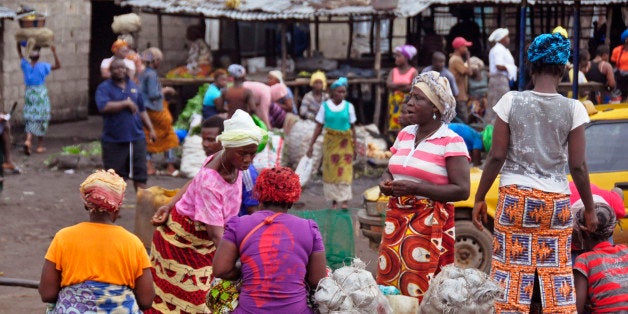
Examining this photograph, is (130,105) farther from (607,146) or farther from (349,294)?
(349,294)

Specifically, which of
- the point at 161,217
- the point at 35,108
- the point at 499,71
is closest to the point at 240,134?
the point at 161,217

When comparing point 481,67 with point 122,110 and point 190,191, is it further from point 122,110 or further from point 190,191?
point 190,191

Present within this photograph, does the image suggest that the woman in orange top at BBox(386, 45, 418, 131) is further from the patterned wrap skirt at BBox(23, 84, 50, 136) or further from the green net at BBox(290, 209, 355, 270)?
the green net at BBox(290, 209, 355, 270)

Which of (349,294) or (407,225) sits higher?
(407,225)

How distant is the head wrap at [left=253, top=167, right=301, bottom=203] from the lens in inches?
→ 191

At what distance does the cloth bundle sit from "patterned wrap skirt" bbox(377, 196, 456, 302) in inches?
468

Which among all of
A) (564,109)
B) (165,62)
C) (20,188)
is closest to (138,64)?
(20,188)

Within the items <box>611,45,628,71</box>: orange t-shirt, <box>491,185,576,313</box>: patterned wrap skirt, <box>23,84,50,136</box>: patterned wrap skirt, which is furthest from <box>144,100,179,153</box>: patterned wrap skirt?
<box>491,185,576,313</box>: patterned wrap skirt

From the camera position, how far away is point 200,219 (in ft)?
19.2

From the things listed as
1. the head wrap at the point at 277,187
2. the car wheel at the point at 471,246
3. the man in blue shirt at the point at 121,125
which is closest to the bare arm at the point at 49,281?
the head wrap at the point at 277,187

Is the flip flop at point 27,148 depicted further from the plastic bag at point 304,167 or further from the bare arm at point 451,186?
the bare arm at point 451,186

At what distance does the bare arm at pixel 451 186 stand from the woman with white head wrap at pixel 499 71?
10.3 metres

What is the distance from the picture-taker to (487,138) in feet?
35.1

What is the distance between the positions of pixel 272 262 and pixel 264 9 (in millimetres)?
14057
